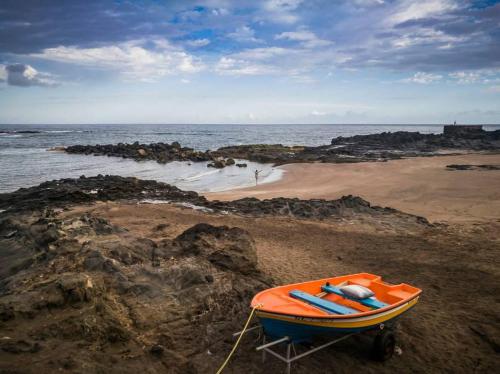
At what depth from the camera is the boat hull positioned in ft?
18.4

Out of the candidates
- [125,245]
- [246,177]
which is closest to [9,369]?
[125,245]

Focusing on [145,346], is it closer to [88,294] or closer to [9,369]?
[88,294]

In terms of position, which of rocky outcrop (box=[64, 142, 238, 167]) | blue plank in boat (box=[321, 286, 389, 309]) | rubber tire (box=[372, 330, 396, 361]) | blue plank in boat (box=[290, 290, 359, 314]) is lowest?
rubber tire (box=[372, 330, 396, 361])

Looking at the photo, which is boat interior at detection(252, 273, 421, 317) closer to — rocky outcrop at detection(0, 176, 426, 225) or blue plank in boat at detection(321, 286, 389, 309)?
blue plank in boat at detection(321, 286, 389, 309)

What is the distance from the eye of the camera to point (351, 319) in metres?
5.79

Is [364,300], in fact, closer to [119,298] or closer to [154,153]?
[119,298]

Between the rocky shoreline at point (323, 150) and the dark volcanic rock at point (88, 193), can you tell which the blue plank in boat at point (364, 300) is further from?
the rocky shoreline at point (323, 150)

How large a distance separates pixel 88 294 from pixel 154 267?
1880 mm

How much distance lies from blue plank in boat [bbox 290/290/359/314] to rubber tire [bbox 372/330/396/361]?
56 cm

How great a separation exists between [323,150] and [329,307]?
44533 mm

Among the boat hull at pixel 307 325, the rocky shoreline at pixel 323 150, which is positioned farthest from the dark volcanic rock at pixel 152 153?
the boat hull at pixel 307 325

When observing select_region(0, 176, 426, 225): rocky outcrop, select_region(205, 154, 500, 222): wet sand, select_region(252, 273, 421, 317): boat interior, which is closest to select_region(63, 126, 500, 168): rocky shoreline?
select_region(205, 154, 500, 222): wet sand

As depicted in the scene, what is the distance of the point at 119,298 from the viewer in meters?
6.88

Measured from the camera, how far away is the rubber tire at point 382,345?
6031 millimetres
